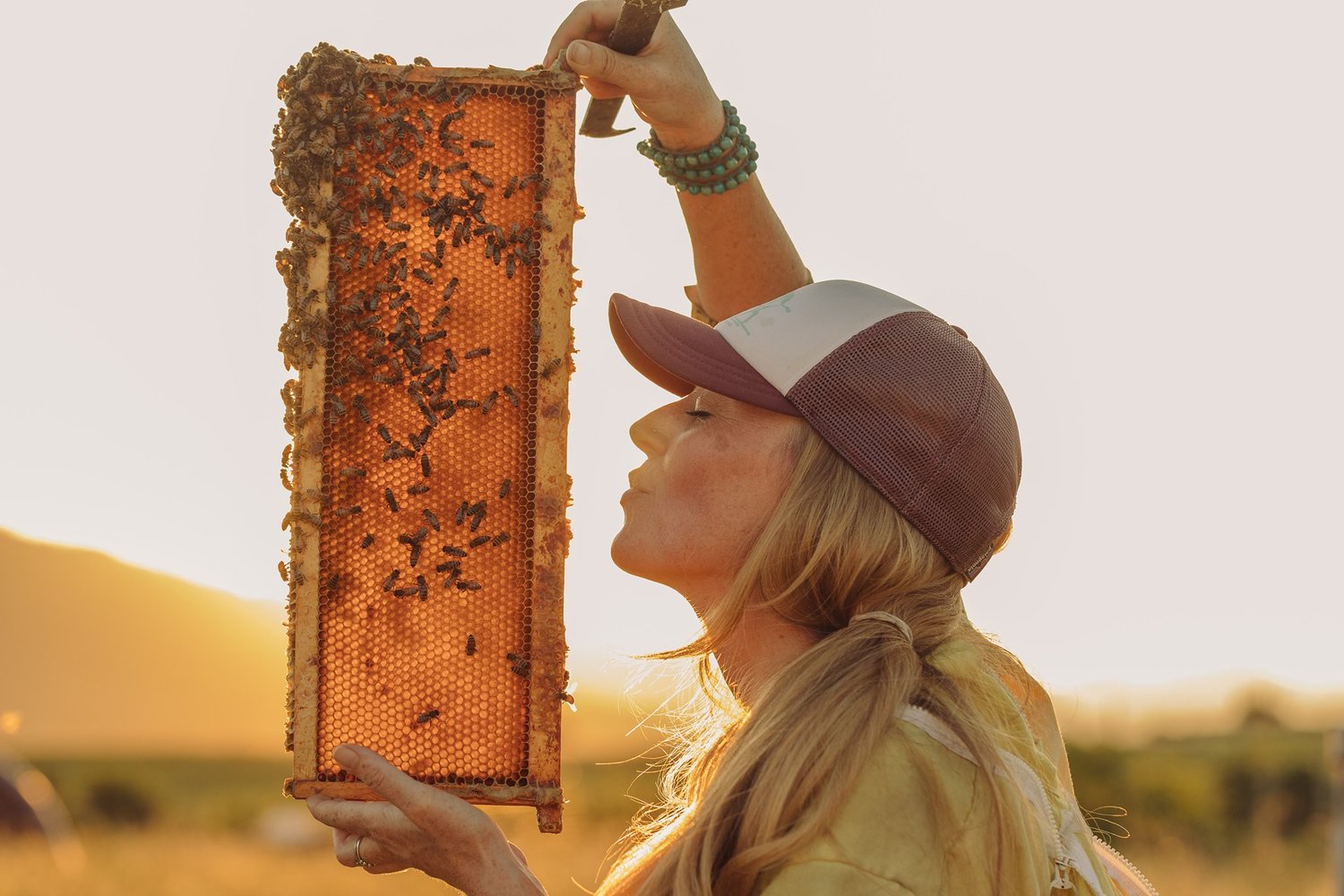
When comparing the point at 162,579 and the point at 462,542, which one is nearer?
the point at 462,542

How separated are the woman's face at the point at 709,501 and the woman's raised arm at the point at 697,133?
101cm

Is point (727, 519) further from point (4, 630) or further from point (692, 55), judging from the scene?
point (4, 630)

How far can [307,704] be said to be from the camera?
3490mm

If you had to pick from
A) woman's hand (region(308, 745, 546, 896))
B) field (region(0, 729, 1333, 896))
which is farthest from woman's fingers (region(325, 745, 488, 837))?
field (region(0, 729, 1333, 896))

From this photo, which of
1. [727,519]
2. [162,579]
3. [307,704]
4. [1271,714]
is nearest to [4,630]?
[162,579]

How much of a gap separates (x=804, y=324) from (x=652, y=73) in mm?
945

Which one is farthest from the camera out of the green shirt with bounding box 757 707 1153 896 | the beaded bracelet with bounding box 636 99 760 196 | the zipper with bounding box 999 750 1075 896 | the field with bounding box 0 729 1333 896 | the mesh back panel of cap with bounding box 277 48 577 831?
the field with bounding box 0 729 1333 896

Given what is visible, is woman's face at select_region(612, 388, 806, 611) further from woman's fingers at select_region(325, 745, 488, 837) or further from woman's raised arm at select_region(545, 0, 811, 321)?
woman's raised arm at select_region(545, 0, 811, 321)

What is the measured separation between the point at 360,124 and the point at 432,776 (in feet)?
5.85

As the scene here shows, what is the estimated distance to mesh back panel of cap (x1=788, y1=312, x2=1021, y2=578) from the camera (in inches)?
130

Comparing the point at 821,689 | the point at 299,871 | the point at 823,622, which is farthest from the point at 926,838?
the point at 299,871

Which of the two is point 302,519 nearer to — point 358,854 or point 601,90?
point 358,854

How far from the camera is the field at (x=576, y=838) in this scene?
14547mm

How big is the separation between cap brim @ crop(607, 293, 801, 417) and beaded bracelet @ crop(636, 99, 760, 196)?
0.71 m
